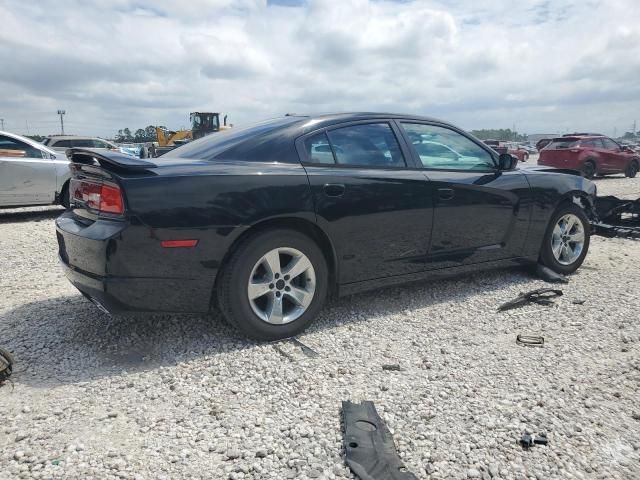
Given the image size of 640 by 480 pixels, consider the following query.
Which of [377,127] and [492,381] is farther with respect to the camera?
[377,127]

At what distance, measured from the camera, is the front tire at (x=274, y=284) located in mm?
3201

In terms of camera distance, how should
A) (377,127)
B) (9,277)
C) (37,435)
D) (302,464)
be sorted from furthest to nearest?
(9,277), (377,127), (37,435), (302,464)

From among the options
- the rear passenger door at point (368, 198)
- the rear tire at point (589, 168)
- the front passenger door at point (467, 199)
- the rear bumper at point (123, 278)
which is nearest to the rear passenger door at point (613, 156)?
the rear tire at point (589, 168)

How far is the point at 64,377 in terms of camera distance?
2910mm

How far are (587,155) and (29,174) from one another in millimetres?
16999

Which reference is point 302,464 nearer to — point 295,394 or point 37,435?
point 295,394

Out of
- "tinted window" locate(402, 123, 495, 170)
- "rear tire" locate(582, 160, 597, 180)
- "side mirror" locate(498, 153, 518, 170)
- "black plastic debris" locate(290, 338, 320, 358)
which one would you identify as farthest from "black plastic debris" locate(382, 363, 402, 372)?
"rear tire" locate(582, 160, 597, 180)

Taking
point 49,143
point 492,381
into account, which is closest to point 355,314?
point 492,381

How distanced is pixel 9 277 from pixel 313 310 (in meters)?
3.33

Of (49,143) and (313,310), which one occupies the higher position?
(49,143)

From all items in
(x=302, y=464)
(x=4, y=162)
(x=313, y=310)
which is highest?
(x=4, y=162)

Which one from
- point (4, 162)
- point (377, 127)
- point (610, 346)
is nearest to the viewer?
point (610, 346)

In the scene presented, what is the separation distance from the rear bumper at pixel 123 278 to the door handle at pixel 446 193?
196cm

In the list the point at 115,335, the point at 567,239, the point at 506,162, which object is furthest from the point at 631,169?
the point at 115,335
